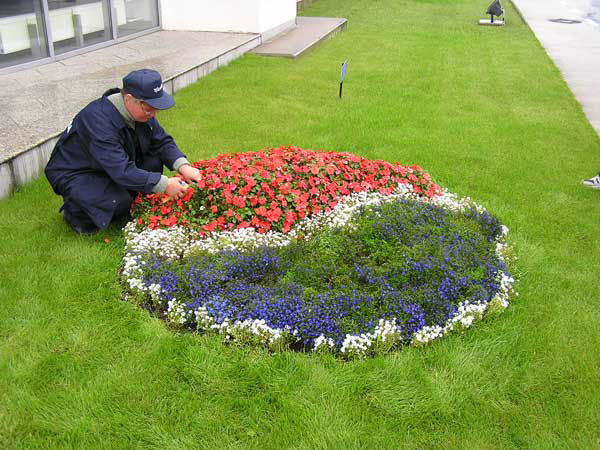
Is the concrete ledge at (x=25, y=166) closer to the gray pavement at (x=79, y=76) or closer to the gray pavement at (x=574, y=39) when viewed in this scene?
the gray pavement at (x=79, y=76)

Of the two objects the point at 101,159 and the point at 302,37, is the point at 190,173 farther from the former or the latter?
the point at 302,37

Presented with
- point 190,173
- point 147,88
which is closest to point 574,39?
point 190,173

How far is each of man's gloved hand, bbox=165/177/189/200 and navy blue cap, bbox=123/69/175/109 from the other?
1.88ft

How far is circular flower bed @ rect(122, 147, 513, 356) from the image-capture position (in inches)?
140

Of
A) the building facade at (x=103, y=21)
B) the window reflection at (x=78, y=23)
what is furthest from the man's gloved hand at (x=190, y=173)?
the window reflection at (x=78, y=23)

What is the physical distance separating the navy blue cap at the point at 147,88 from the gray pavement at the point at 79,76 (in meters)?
1.88

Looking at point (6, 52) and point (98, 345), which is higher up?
point (6, 52)

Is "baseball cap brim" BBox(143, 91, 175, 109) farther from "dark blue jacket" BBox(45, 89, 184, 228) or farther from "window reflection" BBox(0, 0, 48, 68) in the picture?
"window reflection" BBox(0, 0, 48, 68)

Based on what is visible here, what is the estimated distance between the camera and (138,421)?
2.96 metres

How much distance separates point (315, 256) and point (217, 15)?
30.7ft

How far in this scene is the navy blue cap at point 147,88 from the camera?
13.2 feet

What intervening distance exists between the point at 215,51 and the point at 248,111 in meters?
2.97

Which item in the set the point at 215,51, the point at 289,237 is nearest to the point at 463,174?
the point at 289,237

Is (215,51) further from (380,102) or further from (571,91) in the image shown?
(571,91)
